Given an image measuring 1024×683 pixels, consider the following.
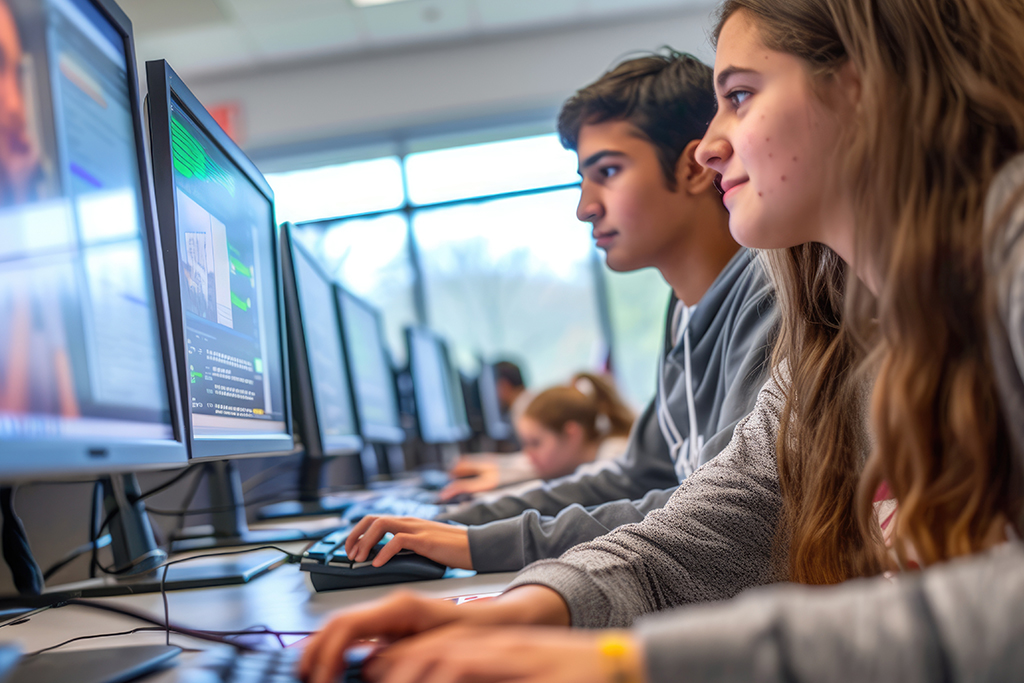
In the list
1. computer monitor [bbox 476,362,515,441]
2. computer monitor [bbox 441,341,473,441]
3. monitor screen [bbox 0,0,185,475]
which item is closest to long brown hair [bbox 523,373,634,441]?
computer monitor [bbox 441,341,473,441]

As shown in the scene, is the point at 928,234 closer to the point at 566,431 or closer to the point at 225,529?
the point at 225,529

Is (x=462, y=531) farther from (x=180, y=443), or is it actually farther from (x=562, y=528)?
(x=180, y=443)

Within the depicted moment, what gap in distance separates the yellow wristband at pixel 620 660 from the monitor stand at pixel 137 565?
0.71 meters

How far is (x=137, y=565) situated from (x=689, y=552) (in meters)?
0.79

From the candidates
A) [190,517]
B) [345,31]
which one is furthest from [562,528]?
[345,31]

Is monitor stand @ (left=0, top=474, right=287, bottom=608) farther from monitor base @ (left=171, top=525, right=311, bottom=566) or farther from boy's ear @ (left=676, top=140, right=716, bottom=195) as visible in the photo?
boy's ear @ (left=676, top=140, right=716, bottom=195)

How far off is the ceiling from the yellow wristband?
462 centimetres

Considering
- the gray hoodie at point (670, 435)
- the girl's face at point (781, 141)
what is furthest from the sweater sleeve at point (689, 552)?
the girl's face at point (781, 141)

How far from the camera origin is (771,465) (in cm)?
76

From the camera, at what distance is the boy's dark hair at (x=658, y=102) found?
1.34 metres

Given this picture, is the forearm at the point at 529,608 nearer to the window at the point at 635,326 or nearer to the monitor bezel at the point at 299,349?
the monitor bezel at the point at 299,349

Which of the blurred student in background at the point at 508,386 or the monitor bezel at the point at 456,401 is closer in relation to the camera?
the monitor bezel at the point at 456,401

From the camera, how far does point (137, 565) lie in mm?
997

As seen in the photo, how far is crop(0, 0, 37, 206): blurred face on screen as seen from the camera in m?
0.49
